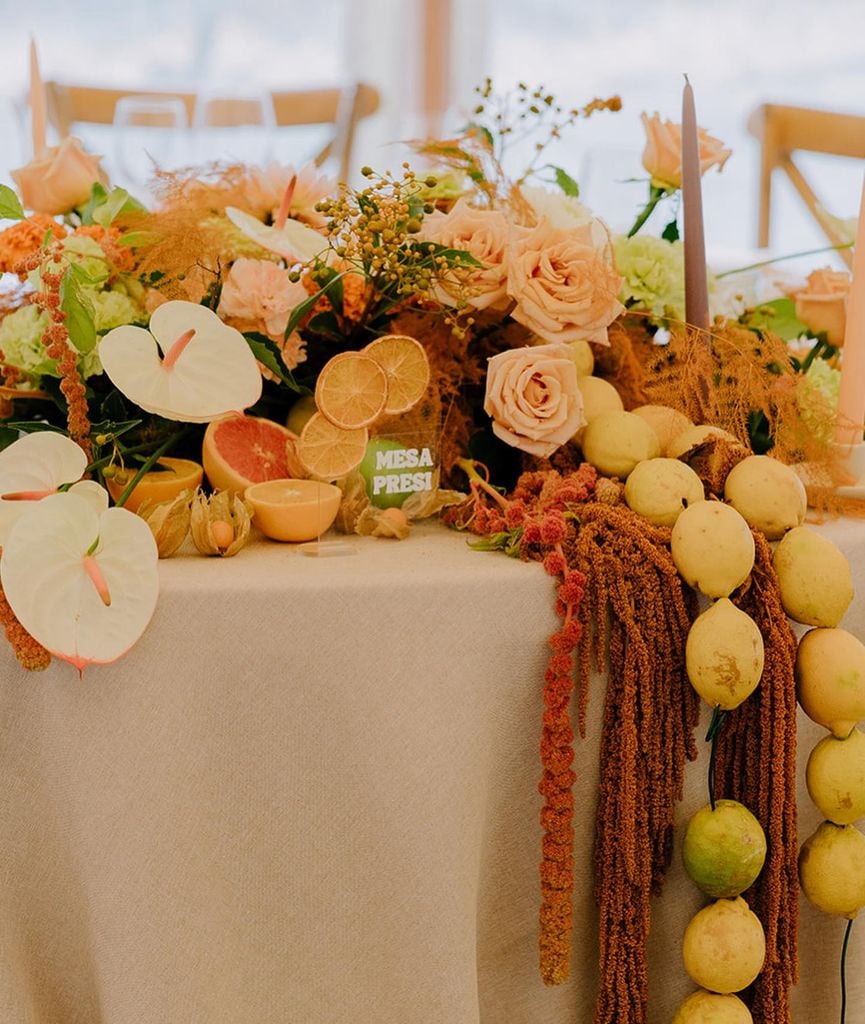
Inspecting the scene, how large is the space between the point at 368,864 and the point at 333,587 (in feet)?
0.60

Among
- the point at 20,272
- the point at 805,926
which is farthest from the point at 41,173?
the point at 805,926

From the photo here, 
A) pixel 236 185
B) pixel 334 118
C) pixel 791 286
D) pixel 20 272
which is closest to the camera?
pixel 20 272

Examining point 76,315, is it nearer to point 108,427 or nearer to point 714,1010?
point 108,427

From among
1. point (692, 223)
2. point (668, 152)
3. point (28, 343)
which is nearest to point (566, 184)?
point (668, 152)

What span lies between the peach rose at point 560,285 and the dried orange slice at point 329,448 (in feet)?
0.52

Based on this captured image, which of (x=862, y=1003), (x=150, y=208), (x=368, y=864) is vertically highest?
(x=150, y=208)

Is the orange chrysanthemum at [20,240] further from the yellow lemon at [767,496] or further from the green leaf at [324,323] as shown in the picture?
the yellow lemon at [767,496]

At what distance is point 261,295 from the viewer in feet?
2.78

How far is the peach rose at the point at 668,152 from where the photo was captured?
104 centimetres

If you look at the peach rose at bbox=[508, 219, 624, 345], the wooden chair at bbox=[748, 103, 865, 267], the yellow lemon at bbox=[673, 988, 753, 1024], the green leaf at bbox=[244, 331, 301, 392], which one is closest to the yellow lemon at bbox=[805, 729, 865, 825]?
the yellow lemon at bbox=[673, 988, 753, 1024]

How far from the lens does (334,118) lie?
311 centimetres

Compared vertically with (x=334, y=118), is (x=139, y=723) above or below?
below

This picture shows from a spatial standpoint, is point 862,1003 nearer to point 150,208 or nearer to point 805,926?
point 805,926

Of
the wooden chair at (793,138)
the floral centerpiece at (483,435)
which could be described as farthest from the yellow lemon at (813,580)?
the wooden chair at (793,138)
